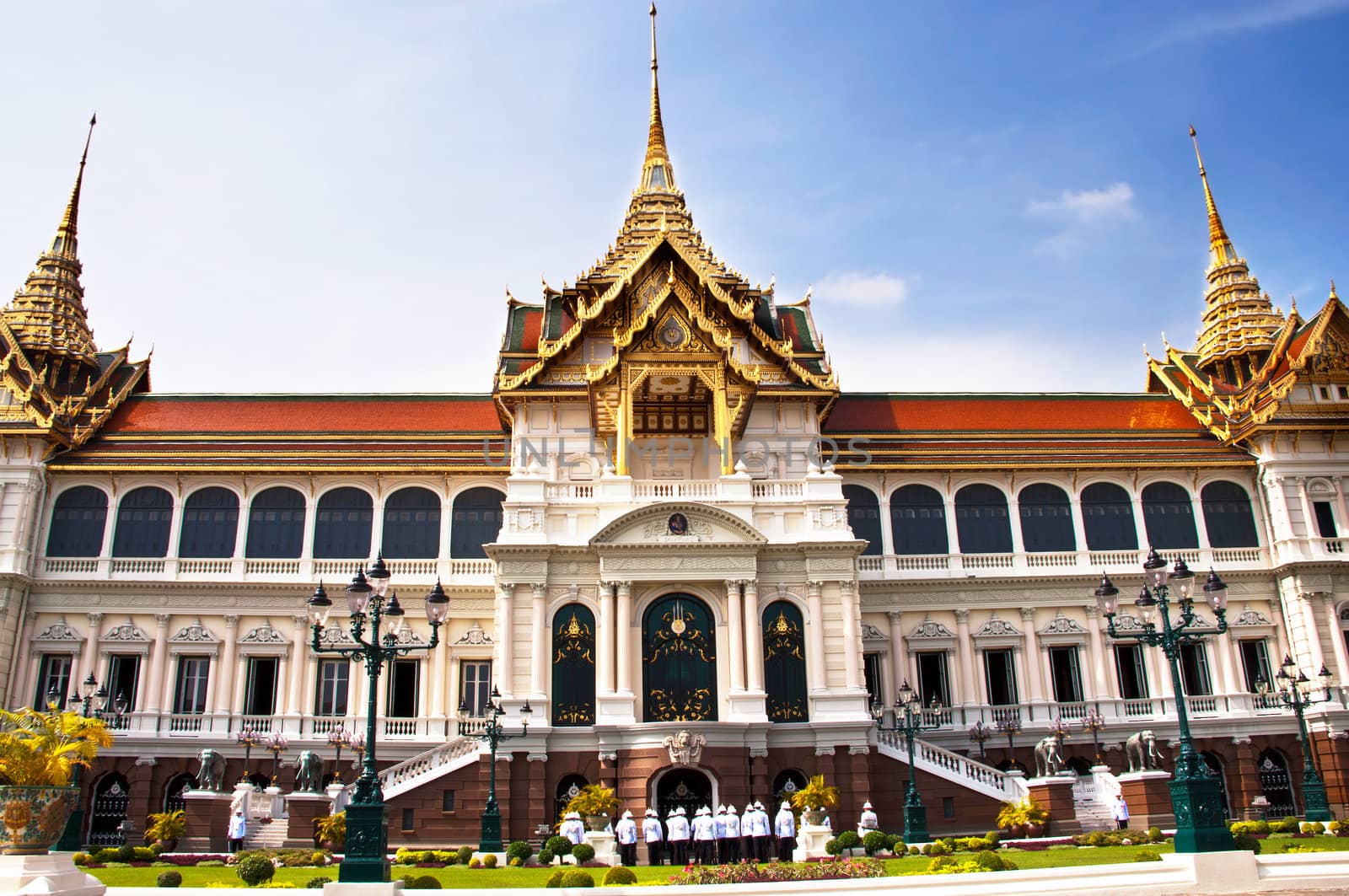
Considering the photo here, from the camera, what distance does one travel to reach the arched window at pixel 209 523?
34.9 metres

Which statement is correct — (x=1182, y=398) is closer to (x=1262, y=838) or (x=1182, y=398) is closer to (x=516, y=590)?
(x=1262, y=838)

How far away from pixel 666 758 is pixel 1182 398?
25518 mm

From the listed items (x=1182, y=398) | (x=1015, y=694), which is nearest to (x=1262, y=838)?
(x=1015, y=694)

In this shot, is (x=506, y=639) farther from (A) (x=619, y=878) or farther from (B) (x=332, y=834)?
(A) (x=619, y=878)

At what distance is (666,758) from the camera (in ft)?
86.6

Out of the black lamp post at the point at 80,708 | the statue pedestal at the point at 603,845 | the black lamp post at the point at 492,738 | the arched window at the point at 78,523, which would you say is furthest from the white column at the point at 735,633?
the arched window at the point at 78,523

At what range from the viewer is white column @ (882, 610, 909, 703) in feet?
111

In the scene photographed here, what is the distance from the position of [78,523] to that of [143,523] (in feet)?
6.86

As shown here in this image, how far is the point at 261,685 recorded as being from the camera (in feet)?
111

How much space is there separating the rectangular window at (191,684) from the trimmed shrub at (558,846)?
1594cm

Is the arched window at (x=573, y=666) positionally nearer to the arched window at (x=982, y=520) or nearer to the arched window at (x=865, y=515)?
the arched window at (x=865, y=515)

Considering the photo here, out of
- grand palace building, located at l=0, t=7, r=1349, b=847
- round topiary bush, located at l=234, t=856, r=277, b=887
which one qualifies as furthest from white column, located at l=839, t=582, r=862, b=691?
round topiary bush, located at l=234, t=856, r=277, b=887

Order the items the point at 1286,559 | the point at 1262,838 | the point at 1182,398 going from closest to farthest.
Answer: the point at 1262,838
the point at 1286,559
the point at 1182,398

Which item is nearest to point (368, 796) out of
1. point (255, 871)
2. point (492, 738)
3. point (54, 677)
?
point (255, 871)
